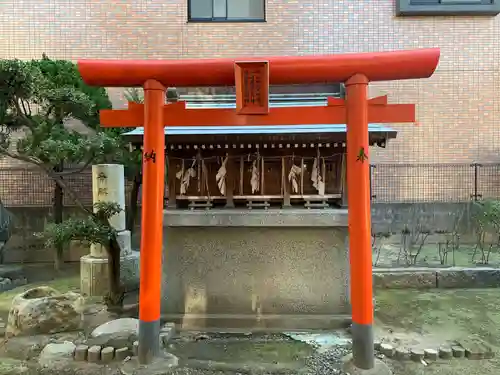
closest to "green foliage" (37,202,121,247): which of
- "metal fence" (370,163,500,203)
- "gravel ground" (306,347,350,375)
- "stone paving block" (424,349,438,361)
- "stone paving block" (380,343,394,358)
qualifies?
"gravel ground" (306,347,350,375)

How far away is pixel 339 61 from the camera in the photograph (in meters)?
5.42

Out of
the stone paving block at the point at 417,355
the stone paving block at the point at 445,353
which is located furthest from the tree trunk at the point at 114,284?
the stone paving block at the point at 445,353

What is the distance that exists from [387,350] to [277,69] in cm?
477

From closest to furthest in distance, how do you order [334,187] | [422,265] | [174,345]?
[174,345], [334,187], [422,265]

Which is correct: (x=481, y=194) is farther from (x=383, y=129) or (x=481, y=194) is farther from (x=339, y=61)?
(x=339, y=61)

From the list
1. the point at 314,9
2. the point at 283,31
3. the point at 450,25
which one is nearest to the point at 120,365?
the point at 283,31

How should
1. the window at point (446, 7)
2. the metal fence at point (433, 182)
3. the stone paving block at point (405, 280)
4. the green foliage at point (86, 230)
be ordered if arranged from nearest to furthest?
the green foliage at point (86, 230)
the stone paving block at point (405, 280)
the window at point (446, 7)
the metal fence at point (433, 182)

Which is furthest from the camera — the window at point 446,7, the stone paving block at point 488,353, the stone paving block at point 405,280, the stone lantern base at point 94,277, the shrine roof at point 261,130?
the window at point 446,7

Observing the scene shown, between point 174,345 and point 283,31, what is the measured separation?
40.4ft

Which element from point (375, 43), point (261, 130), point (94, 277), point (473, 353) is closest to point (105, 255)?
point (94, 277)

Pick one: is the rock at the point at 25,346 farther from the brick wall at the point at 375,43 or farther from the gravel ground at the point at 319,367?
the brick wall at the point at 375,43

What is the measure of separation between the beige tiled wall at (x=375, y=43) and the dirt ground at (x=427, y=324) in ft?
22.0

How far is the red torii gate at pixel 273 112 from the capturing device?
5.38 meters

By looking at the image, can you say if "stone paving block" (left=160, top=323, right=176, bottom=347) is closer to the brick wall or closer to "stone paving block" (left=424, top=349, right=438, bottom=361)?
"stone paving block" (left=424, top=349, right=438, bottom=361)
